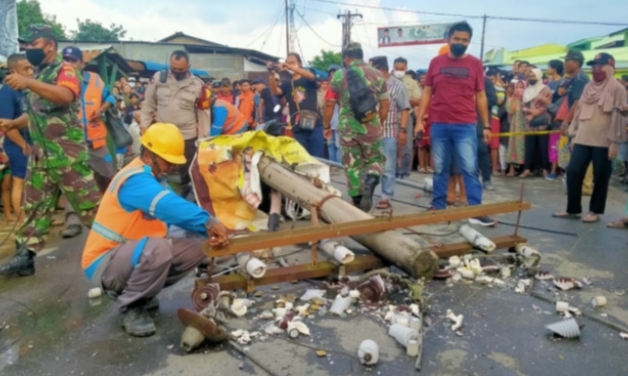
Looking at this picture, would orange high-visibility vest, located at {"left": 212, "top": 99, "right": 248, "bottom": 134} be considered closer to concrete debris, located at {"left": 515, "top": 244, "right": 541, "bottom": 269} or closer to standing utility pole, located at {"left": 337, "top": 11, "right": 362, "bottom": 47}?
concrete debris, located at {"left": 515, "top": 244, "right": 541, "bottom": 269}

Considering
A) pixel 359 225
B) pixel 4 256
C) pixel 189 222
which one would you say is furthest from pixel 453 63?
pixel 4 256

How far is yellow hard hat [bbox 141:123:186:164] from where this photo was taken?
3.93 m

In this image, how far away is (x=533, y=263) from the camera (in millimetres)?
4891

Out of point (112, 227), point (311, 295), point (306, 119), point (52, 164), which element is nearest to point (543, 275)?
point (311, 295)

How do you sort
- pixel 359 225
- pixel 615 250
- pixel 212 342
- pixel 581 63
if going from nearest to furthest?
pixel 212 342, pixel 359 225, pixel 615 250, pixel 581 63

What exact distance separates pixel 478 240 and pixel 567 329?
4.69ft

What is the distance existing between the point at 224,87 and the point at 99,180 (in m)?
8.55

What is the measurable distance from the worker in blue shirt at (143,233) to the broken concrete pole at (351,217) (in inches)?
56.1

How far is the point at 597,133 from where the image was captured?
21.6ft

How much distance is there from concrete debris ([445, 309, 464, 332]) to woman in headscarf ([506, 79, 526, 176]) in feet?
22.9

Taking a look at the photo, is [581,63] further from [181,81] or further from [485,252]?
[181,81]

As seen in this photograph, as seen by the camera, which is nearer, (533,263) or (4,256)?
(533,263)

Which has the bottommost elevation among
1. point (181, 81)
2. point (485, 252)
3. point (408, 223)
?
point (485, 252)

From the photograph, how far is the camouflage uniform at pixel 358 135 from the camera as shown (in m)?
6.93
